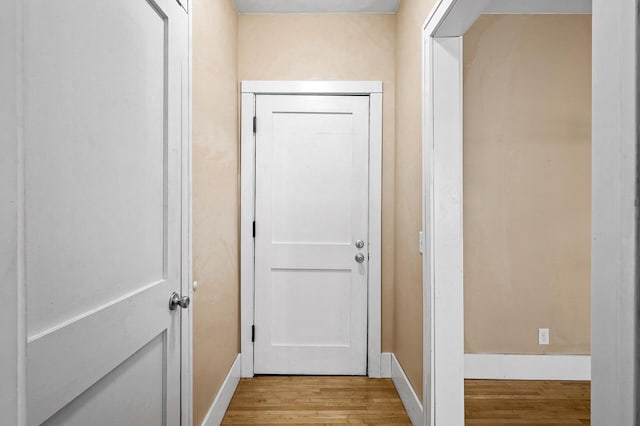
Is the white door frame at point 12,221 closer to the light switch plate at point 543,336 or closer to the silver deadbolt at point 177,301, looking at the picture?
the silver deadbolt at point 177,301

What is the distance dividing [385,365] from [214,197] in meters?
1.67

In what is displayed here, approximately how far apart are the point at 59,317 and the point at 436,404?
5.27 feet

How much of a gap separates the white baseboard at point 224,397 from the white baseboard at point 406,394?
1.05 metres

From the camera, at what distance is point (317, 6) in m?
2.72

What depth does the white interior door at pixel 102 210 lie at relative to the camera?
81 cm

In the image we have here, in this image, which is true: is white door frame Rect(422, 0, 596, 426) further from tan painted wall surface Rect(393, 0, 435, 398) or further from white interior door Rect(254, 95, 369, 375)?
white interior door Rect(254, 95, 369, 375)

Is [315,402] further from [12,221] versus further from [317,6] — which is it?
[317,6]

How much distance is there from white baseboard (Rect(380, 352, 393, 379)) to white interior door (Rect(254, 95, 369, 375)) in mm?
Answer: 121

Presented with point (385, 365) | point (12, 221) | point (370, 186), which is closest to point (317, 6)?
point (370, 186)

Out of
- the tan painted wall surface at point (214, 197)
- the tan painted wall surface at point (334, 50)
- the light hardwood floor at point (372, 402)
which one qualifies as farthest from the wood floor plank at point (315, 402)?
the tan painted wall surface at point (334, 50)

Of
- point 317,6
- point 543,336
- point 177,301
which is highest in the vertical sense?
point 317,6

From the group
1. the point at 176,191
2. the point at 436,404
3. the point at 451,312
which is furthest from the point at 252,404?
the point at 176,191

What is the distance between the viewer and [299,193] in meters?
2.84

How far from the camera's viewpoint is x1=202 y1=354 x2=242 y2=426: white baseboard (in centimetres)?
204
